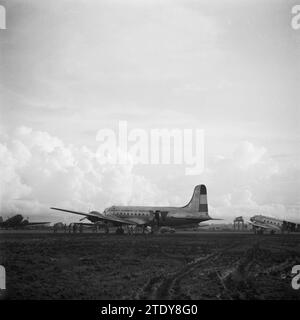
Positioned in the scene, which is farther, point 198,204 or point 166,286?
point 198,204

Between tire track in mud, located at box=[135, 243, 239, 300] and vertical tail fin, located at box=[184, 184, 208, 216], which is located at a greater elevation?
vertical tail fin, located at box=[184, 184, 208, 216]

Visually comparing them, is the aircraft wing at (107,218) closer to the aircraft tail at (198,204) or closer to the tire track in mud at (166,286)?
the aircraft tail at (198,204)

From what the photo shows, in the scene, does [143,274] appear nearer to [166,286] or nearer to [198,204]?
[166,286]

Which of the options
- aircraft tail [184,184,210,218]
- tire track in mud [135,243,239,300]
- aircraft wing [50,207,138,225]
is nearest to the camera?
tire track in mud [135,243,239,300]

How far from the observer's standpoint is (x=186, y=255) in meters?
28.1

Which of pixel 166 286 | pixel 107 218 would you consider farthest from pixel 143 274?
pixel 107 218

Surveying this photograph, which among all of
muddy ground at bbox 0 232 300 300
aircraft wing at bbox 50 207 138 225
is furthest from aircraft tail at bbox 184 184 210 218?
muddy ground at bbox 0 232 300 300

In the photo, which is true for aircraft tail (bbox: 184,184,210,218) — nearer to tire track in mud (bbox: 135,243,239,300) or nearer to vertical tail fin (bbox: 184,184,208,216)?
vertical tail fin (bbox: 184,184,208,216)

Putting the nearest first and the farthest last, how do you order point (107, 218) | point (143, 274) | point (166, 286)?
point (166, 286) → point (143, 274) → point (107, 218)

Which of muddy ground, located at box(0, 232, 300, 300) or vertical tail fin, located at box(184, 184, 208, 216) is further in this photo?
vertical tail fin, located at box(184, 184, 208, 216)

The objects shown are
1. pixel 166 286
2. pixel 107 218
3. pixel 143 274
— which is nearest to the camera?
pixel 166 286

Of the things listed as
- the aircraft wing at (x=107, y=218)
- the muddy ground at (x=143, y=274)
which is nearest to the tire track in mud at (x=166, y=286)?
the muddy ground at (x=143, y=274)
